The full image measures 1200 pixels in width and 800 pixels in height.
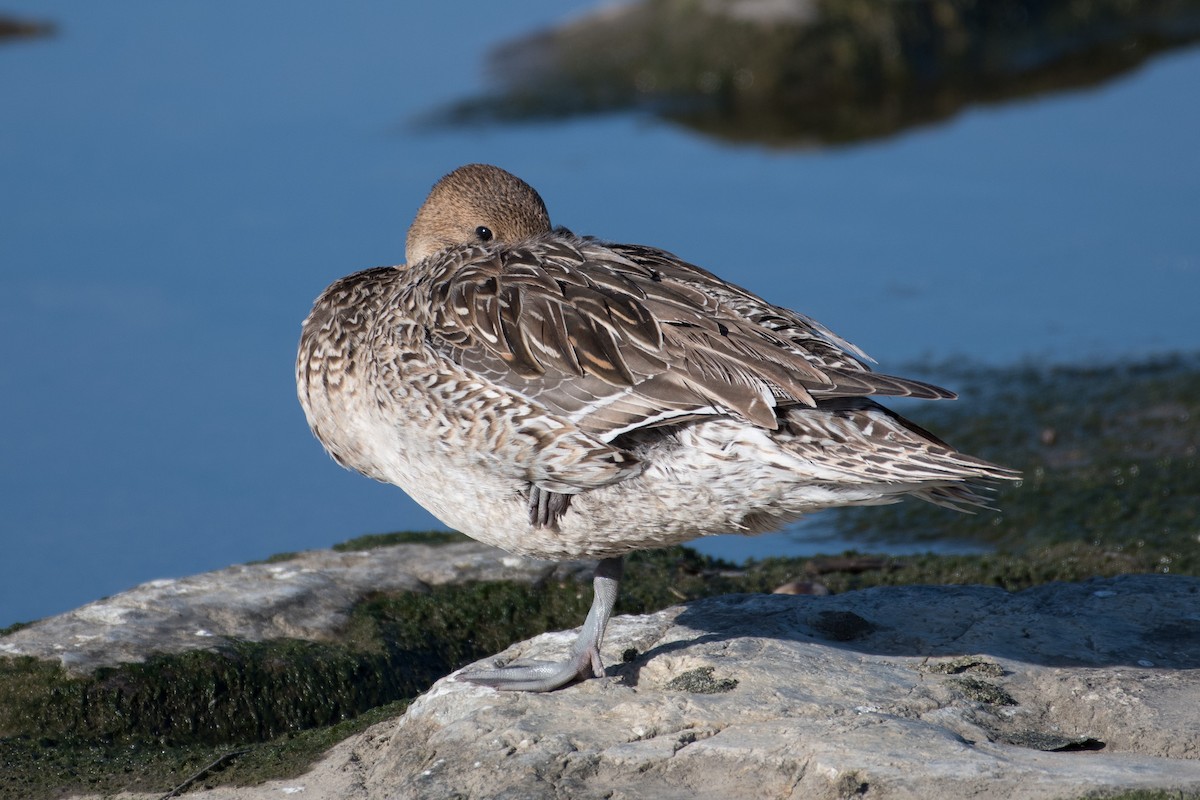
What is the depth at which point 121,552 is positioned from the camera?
6.93 m

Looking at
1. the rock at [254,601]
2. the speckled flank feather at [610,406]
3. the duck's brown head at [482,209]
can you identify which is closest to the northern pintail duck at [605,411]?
the speckled flank feather at [610,406]

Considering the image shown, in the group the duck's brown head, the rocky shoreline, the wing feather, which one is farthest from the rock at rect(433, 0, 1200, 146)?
the wing feather

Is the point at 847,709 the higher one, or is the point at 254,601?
the point at 254,601

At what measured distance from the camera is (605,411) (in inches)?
159

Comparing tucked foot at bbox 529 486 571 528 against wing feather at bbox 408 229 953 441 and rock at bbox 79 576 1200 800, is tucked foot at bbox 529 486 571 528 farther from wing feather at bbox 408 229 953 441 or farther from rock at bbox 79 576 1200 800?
rock at bbox 79 576 1200 800

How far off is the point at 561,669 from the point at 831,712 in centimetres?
79

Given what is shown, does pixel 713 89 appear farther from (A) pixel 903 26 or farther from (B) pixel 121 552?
(B) pixel 121 552

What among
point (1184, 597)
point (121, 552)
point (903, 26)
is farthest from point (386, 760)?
point (903, 26)

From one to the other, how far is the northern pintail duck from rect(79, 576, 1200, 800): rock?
25cm

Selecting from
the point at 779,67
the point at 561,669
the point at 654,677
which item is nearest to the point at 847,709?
the point at 654,677

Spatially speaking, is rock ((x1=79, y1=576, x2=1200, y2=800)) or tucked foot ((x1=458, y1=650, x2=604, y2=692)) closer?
rock ((x1=79, y1=576, x2=1200, y2=800))

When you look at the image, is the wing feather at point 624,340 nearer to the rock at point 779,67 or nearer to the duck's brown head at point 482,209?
the duck's brown head at point 482,209

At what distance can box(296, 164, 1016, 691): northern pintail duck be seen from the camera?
3977mm

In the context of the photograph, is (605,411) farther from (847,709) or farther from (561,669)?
(847,709)
